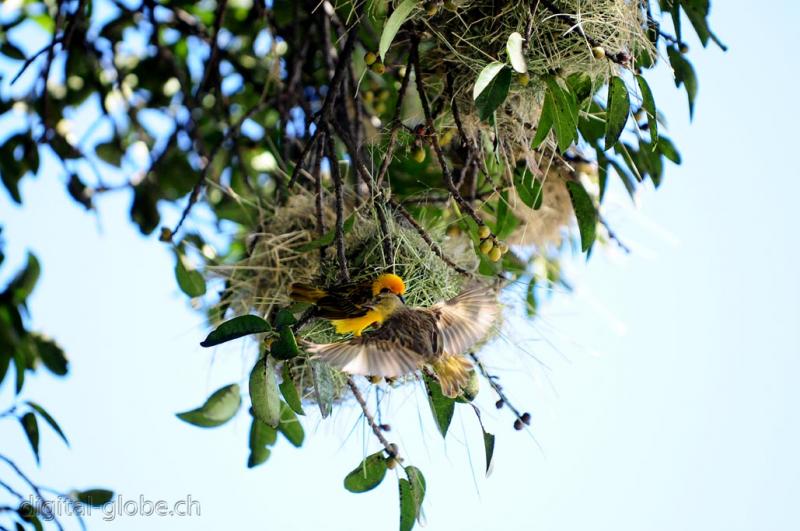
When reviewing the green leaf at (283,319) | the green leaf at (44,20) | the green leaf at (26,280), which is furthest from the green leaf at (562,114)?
the green leaf at (44,20)

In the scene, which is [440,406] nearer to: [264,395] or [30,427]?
[264,395]

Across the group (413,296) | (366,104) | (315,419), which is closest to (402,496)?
(315,419)

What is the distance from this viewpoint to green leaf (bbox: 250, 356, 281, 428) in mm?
1322

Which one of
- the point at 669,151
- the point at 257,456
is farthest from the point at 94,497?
the point at 669,151

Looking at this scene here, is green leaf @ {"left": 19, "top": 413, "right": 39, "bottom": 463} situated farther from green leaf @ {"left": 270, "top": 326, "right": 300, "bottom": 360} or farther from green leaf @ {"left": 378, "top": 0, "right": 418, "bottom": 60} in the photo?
green leaf @ {"left": 378, "top": 0, "right": 418, "bottom": 60}

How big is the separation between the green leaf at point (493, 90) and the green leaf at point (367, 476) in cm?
56

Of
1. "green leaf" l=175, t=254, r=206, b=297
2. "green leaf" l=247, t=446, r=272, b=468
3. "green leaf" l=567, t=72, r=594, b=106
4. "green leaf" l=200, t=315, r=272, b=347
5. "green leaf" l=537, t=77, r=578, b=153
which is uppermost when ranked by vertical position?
"green leaf" l=175, t=254, r=206, b=297

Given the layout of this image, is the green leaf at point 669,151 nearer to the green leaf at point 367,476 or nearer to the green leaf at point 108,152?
the green leaf at point 367,476

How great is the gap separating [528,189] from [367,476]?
53cm

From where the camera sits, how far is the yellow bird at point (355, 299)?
51.2 inches

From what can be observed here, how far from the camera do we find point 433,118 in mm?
1507

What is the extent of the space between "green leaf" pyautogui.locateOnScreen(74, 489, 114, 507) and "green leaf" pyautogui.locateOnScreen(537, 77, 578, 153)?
108cm

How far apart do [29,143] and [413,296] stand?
4.52 ft

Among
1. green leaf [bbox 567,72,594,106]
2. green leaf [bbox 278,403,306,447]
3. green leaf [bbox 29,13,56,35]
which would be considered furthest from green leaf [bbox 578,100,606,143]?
green leaf [bbox 29,13,56,35]
